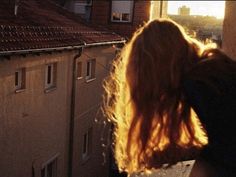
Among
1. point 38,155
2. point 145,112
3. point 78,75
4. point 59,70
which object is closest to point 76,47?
point 59,70

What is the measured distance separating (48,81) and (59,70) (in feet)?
1.67

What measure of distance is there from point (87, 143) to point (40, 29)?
17.3 feet

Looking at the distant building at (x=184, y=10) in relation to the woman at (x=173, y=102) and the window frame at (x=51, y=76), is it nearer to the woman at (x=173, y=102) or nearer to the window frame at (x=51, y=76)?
the window frame at (x=51, y=76)

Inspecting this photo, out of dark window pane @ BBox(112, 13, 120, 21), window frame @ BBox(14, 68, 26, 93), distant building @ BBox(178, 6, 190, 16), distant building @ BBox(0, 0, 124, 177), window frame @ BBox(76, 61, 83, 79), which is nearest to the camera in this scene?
distant building @ BBox(0, 0, 124, 177)

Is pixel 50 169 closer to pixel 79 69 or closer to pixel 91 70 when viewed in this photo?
pixel 79 69

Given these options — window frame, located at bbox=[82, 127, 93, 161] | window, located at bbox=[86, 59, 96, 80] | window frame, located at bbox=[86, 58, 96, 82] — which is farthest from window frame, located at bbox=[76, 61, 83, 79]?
window frame, located at bbox=[82, 127, 93, 161]

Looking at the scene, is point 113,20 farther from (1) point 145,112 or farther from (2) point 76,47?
(1) point 145,112

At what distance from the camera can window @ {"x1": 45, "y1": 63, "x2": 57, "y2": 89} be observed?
1174 centimetres

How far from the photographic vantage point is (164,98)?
2270mm

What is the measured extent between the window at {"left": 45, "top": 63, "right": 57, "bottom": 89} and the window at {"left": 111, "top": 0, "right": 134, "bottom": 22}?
11180mm

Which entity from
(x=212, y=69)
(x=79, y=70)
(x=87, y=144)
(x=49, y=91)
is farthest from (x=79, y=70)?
(x=212, y=69)

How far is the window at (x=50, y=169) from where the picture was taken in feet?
38.8

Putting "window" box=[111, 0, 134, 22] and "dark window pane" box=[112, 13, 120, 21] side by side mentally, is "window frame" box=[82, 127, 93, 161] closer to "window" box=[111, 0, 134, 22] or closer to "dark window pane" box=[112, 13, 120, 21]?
"window" box=[111, 0, 134, 22]

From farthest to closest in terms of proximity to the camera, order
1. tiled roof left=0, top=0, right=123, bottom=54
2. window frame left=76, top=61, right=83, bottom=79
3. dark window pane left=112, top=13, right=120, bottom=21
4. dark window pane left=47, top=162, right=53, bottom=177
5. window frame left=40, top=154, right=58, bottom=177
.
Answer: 1. dark window pane left=112, top=13, right=120, bottom=21
2. window frame left=76, top=61, right=83, bottom=79
3. dark window pane left=47, top=162, right=53, bottom=177
4. window frame left=40, top=154, right=58, bottom=177
5. tiled roof left=0, top=0, right=123, bottom=54
